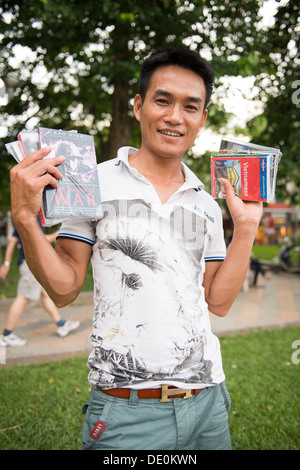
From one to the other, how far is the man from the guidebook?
2.4 inches

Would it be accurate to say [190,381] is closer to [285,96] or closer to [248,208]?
[248,208]

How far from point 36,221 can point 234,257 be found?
34.6 inches

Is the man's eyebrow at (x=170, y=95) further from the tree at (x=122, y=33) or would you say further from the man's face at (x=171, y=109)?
the tree at (x=122, y=33)

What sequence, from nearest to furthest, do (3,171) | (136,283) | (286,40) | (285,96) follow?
(136,283) → (286,40) → (285,96) → (3,171)

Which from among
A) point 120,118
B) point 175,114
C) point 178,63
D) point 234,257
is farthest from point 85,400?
point 120,118

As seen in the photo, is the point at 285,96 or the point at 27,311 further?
the point at 285,96

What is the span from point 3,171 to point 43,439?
8.70 metres

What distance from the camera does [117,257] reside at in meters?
1.59

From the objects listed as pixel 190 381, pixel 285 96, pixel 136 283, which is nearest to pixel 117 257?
pixel 136 283

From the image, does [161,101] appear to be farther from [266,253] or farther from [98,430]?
[266,253]

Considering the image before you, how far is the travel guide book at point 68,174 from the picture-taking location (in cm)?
142

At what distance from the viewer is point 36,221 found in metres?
1.39

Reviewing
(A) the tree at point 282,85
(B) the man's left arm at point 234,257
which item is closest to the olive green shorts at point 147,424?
(B) the man's left arm at point 234,257

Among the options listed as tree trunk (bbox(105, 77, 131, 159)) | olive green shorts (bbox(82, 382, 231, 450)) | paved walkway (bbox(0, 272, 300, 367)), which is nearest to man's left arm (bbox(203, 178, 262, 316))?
olive green shorts (bbox(82, 382, 231, 450))
